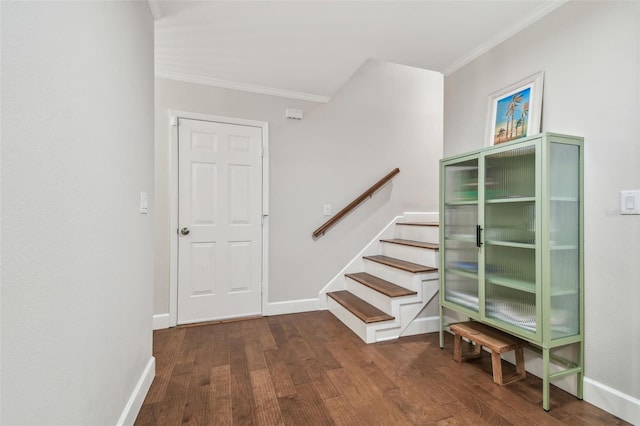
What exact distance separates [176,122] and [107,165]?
1817 mm

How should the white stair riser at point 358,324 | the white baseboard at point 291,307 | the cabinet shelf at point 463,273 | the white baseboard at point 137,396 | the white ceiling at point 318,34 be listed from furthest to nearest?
the white baseboard at point 291,307
the white stair riser at point 358,324
the cabinet shelf at point 463,273
the white ceiling at point 318,34
the white baseboard at point 137,396

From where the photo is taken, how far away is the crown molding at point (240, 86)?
9.17 ft

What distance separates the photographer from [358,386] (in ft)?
6.00

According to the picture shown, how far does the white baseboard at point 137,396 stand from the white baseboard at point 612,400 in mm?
2475

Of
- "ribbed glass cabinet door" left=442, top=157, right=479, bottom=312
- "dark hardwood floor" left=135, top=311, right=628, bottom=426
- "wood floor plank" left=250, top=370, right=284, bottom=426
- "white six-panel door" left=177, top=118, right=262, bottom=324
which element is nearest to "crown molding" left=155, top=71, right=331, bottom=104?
"white six-panel door" left=177, top=118, right=262, bottom=324

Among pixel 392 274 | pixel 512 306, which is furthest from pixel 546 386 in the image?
pixel 392 274

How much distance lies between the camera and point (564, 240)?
5.60ft

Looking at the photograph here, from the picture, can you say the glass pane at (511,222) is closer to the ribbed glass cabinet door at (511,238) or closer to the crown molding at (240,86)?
the ribbed glass cabinet door at (511,238)

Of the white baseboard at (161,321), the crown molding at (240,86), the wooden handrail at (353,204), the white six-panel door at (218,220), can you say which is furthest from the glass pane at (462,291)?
the white baseboard at (161,321)

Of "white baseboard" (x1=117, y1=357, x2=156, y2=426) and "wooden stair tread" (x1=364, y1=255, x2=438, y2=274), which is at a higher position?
"wooden stair tread" (x1=364, y1=255, x2=438, y2=274)

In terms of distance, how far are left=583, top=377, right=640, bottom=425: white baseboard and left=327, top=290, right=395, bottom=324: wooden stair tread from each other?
4.09 feet

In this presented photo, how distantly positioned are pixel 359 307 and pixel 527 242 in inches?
58.8

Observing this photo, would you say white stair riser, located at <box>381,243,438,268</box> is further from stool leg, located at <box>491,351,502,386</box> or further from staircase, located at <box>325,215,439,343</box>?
stool leg, located at <box>491,351,502,386</box>

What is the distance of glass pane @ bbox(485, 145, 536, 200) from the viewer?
1814 mm
